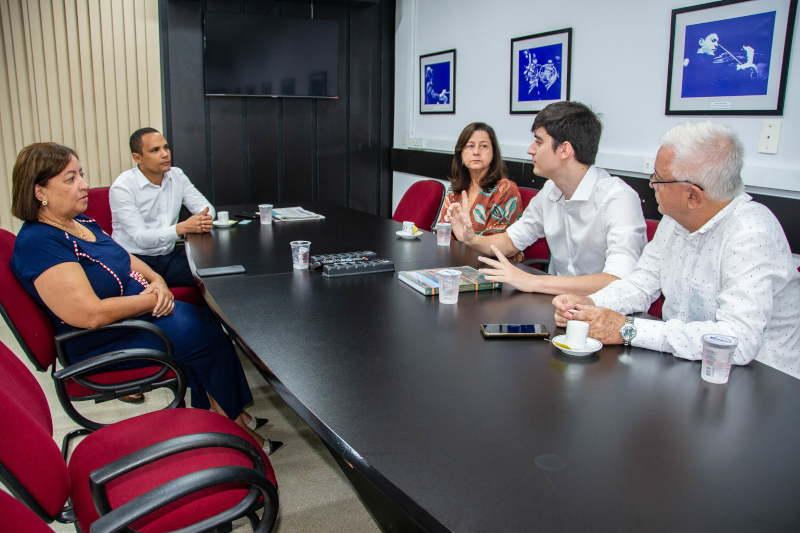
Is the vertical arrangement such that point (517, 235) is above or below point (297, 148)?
below

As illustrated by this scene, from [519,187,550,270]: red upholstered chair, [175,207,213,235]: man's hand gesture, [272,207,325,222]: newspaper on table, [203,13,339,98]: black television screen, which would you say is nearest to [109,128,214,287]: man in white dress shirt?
[175,207,213,235]: man's hand gesture

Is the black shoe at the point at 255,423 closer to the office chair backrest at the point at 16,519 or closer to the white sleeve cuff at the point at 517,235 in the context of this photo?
the white sleeve cuff at the point at 517,235

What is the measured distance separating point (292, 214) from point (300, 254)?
1407 mm

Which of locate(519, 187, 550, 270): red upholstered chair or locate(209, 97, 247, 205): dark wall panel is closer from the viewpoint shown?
locate(519, 187, 550, 270): red upholstered chair

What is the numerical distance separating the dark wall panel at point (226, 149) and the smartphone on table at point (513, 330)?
4.28 m

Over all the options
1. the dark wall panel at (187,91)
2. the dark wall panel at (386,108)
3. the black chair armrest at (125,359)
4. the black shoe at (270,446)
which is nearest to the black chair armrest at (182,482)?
the black chair armrest at (125,359)

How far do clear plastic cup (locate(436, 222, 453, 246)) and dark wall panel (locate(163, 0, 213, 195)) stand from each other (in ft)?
10.7

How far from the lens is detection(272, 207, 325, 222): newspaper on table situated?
11.4 ft

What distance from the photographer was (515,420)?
110 cm

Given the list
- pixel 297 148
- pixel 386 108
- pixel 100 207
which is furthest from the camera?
pixel 386 108

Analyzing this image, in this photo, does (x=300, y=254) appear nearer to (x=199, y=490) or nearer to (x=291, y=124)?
(x=199, y=490)

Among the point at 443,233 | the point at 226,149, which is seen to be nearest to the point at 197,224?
the point at 443,233

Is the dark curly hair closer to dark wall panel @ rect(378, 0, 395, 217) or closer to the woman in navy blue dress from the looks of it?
the woman in navy blue dress

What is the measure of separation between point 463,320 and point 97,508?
1.02 metres
